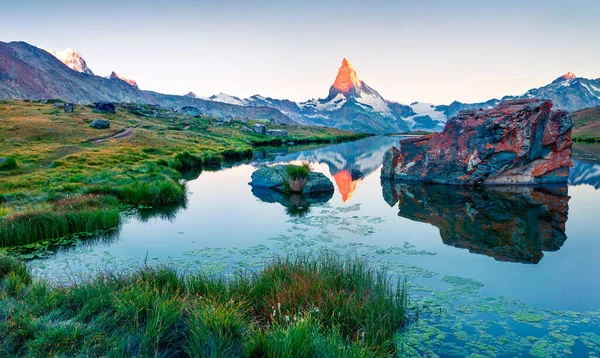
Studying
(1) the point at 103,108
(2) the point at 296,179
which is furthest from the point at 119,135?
(2) the point at 296,179

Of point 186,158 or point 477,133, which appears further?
point 186,158

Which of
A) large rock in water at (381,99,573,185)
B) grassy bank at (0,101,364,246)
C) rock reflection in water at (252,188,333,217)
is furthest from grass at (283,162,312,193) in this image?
large rock in water at (381,99,573,185)

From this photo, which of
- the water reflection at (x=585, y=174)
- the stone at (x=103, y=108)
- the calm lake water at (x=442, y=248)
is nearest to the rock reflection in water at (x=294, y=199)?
the calm lake water at (x=442, y=248)

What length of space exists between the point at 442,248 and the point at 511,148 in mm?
19757

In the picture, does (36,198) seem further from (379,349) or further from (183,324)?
(379,349)

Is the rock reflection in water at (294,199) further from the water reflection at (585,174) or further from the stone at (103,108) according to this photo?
the stone at (103,108)

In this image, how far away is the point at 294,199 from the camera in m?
29.1

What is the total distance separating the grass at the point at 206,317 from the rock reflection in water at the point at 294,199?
13676 mm

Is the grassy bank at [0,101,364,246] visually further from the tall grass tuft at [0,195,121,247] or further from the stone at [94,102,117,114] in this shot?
the stone at [94,102,117,114]

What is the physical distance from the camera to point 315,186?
105 feet

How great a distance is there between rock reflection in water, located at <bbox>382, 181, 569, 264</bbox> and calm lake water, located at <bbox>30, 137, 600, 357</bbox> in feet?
0.28

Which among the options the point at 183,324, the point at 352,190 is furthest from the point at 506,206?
the point at 183,324

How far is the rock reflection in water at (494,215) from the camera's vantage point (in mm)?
16641

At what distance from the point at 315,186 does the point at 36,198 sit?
66.2 ft
